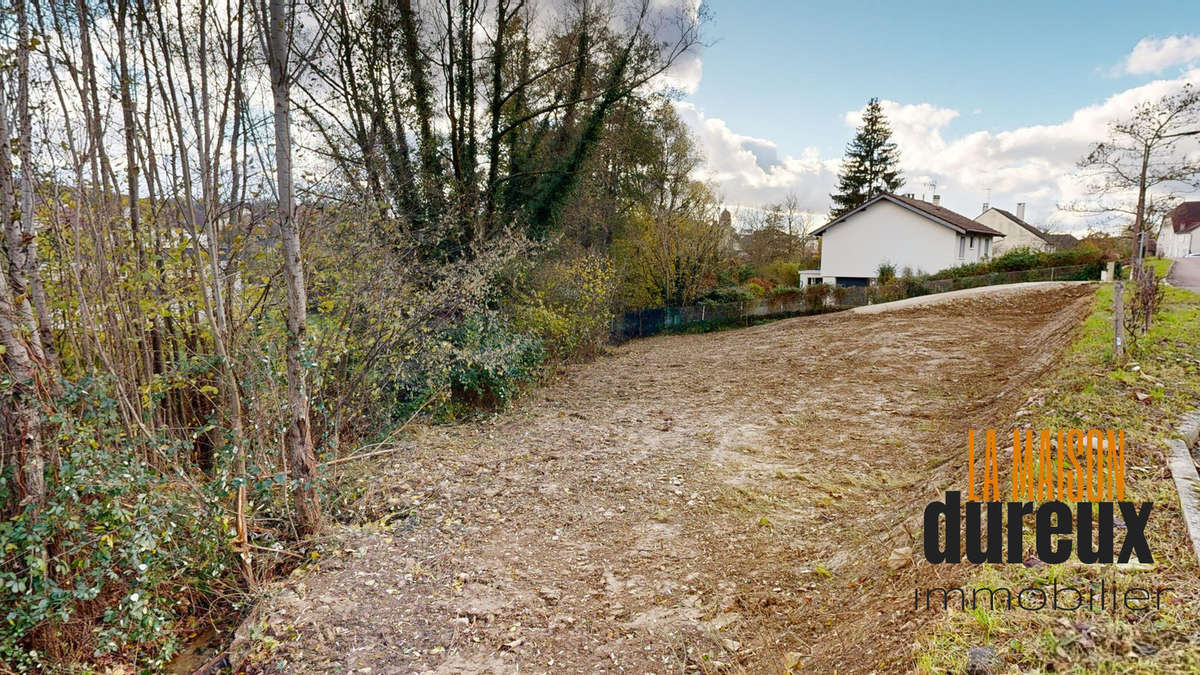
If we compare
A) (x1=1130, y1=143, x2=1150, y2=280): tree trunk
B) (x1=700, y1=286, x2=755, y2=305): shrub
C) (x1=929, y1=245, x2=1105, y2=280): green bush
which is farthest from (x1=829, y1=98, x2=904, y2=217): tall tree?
(x1=1130, y1=143, x2=1150, y2=280): tree trunk

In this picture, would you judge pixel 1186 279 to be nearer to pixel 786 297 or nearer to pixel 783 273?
pixel 786 297

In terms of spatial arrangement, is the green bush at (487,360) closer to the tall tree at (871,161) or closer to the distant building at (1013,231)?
the tall tree at (871,161)

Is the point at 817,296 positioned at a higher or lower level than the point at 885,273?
lower

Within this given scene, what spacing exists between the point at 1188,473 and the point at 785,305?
53.9 feet

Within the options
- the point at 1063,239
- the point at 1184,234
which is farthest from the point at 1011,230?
the point at 1184,234

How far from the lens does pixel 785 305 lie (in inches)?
753

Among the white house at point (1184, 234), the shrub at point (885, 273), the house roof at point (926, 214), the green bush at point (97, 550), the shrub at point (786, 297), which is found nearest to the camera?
the green bush at point (97, 550)

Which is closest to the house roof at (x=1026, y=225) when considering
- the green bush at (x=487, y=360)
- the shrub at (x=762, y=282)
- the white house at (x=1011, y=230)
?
the white house at (x=1011, y=230)

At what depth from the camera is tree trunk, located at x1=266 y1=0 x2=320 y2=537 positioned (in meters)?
3.06

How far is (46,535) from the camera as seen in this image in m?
2.25

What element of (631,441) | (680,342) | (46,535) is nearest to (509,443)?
(631,441)

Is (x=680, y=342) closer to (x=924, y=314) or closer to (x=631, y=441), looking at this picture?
(x=924, y=314)

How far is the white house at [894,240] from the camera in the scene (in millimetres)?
23016

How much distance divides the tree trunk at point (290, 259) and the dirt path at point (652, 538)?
0.64 meters
